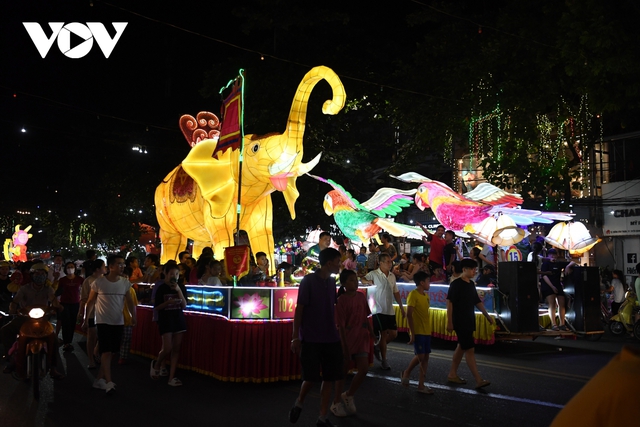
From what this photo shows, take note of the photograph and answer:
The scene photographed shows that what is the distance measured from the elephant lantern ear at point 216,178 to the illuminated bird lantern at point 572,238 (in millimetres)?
8731

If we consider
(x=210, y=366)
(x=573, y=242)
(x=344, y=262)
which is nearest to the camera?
(x=210, y=366)

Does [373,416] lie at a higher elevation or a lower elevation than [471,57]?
lower

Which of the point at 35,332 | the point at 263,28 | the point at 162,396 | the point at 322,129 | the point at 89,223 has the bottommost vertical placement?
the point at 162,396

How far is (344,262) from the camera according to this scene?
1423cm

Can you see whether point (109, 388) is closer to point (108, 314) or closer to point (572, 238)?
point (108, 314)

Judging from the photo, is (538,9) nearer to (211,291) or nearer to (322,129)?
(322,129)

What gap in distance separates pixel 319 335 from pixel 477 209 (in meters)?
10.8

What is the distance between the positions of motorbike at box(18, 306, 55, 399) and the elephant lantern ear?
219 inches

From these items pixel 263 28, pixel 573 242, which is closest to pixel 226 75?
pixel 263 28

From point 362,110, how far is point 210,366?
18822 mm

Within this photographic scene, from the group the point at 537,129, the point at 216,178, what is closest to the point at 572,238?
the point at 537,129

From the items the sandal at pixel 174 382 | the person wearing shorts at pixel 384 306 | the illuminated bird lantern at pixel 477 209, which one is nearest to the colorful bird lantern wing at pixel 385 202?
the illuminated bird lantern at pixel 477 209

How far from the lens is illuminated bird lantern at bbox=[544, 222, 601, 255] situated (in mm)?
16672

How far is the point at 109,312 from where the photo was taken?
823 centimetres
